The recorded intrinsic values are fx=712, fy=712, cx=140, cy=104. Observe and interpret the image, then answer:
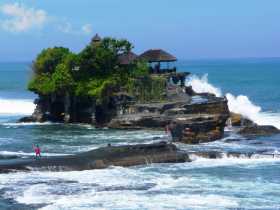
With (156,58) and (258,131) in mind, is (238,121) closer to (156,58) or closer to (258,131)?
(258,131)

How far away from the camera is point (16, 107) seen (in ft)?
354

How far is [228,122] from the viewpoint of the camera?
71688mm

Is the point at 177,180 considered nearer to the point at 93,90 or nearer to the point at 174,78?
the point at 93,90

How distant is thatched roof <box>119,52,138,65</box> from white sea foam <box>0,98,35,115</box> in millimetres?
23640

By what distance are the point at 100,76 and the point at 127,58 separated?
13.8ft

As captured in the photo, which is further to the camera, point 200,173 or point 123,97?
point 123,97

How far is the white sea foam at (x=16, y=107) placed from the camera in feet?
333

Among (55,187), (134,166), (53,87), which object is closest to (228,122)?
(53,87)

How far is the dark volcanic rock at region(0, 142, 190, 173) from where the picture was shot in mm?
46344

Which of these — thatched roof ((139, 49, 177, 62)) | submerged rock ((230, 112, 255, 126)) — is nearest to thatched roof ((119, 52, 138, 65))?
thatched roof ((139, 49, 177, 62))

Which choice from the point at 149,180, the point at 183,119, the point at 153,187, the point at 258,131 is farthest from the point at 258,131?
the point at 153,187

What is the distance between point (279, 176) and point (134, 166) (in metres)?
9.90

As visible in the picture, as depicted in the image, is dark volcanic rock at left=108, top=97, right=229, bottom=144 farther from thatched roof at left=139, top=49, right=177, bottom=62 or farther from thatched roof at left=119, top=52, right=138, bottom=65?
thatched roof at left=139, top=49, right=177, bottom=62

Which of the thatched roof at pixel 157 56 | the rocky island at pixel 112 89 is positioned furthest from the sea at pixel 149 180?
the thatched roof at pixel 157 56
